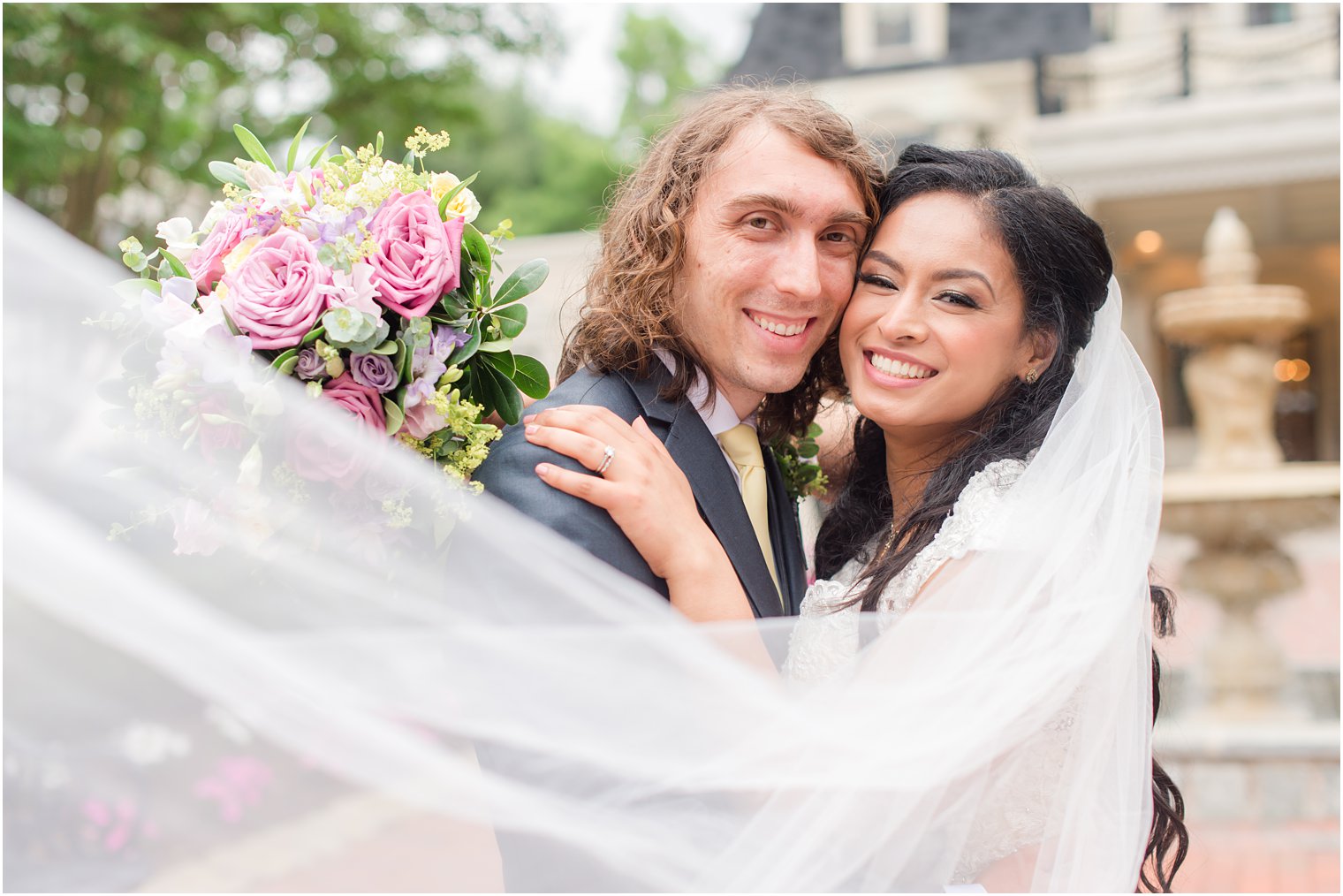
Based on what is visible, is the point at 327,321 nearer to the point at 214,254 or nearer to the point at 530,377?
the point at 214,254

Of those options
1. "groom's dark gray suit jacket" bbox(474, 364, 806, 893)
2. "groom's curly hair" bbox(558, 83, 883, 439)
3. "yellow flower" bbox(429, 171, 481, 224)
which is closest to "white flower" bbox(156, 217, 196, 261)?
"yellow flower" bbox(429, 171, 481, 224)

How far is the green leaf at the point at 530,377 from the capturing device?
2500 mm

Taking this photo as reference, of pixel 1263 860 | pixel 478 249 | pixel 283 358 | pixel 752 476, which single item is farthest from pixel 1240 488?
pixel 283 358

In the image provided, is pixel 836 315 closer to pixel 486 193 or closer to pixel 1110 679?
pixel 1110 679

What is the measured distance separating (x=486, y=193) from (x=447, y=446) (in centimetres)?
3058

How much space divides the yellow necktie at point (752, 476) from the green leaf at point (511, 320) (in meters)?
0.76

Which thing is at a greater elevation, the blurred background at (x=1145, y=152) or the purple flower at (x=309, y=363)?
the purple flower at (x=309, y=363)

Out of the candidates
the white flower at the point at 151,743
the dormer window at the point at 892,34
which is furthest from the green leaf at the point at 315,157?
the dormer window at the point at 892,34

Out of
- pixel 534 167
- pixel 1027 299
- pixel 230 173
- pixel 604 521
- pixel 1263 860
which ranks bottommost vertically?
pixel 534 167

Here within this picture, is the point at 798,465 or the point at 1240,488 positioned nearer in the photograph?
the point at 798,465

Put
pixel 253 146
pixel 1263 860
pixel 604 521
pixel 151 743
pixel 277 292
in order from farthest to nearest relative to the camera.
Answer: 1. pixel 1263 860
2. pixel 604 521
3. pixel 253 146
4. pixel 277 292
5. pixel 151 743

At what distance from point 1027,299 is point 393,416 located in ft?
5.28

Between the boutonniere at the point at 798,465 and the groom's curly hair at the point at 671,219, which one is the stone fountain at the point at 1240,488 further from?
the groom's curly hair at the point at 671,219

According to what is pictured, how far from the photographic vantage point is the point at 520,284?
2.40 meters
